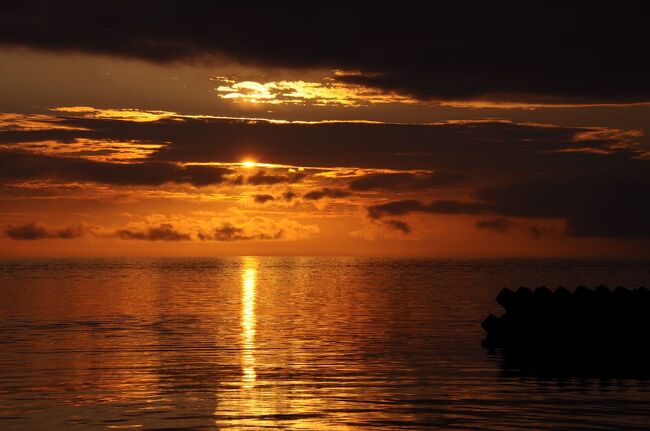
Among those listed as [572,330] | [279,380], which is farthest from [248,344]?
[572,330]

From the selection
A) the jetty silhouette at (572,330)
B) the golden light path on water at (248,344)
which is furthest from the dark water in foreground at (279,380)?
the jetty silhouette at (572,330)

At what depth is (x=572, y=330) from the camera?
40125mm

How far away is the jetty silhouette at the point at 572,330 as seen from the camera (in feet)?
121

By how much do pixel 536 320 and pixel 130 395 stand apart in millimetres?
20318

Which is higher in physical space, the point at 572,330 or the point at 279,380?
the point at 572,330

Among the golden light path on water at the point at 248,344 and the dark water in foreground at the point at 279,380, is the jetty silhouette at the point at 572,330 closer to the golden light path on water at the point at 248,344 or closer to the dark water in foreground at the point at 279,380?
the dark water in foreground at the point at 279,380

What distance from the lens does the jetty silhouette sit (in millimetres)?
36950

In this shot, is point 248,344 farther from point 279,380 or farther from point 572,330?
point 572,330

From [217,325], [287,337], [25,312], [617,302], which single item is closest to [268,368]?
[287,337]

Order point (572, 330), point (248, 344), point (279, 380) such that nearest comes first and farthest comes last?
point (279, 380), point (572, 330), point (248, 344)

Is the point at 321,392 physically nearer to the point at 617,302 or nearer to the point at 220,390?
the point at 220,390

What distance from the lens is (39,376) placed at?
3241cm

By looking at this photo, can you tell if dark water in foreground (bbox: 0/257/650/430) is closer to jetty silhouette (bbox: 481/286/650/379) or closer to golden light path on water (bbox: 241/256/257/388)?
golden light path on water (bbox: 241/256/257/388)

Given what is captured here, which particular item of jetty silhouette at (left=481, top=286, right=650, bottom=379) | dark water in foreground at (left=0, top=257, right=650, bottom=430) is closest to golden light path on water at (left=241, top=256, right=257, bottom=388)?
dark water in foreground at (left=0, top=257, right=650, bottom=430)
